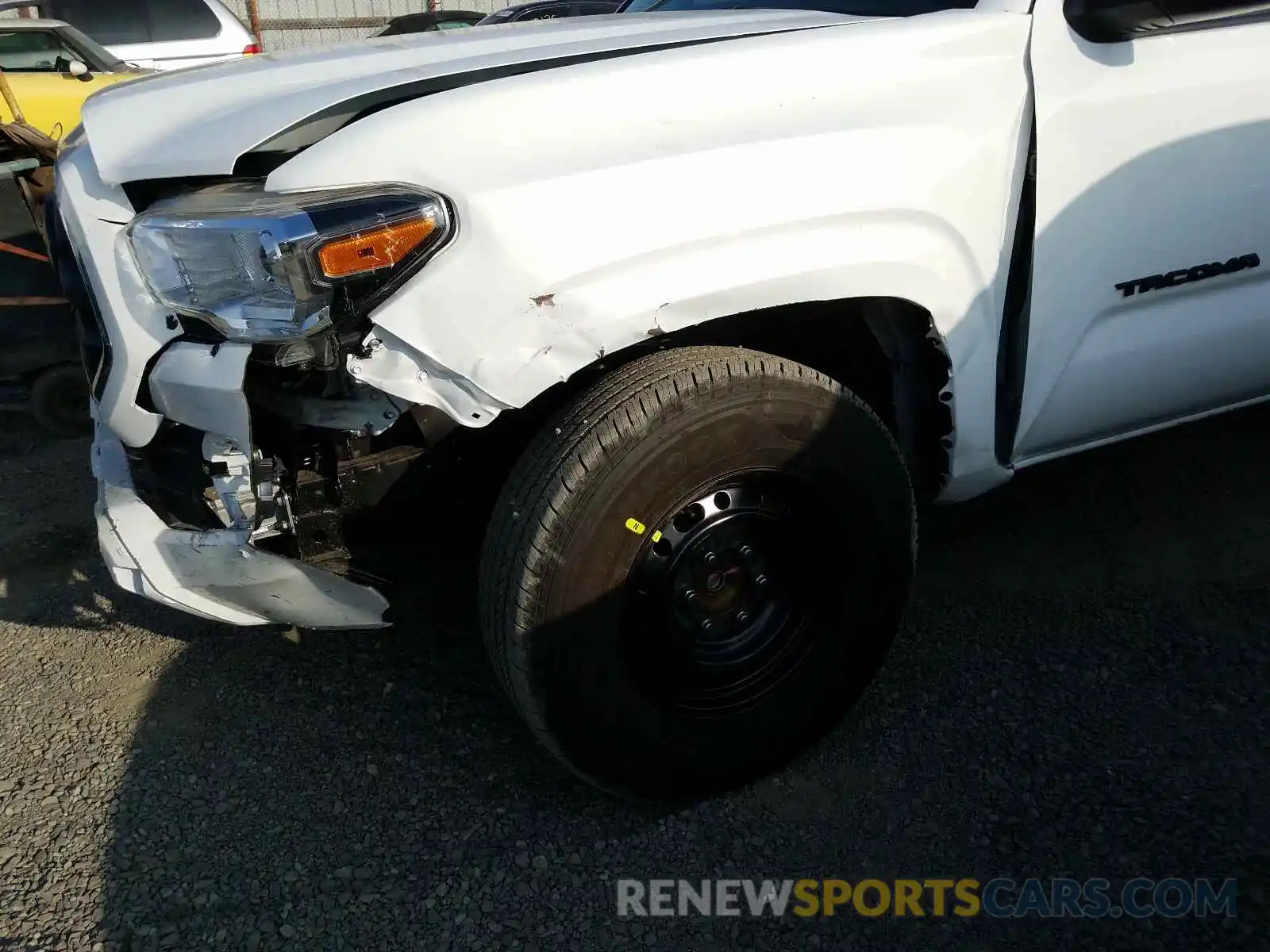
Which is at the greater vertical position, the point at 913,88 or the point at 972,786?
the point at 913,88

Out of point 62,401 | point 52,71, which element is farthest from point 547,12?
point 62,401

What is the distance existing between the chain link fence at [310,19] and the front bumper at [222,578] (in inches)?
550

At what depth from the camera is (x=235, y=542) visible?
1777mm

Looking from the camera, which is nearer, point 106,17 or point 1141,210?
point 1141,210

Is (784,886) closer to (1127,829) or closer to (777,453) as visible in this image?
(1127,829)

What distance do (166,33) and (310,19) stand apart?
7.03 metres

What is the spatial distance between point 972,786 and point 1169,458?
6.59ft

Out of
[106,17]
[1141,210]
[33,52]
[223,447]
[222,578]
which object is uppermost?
[106,17]

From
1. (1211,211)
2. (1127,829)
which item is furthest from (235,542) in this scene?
(1211,211)

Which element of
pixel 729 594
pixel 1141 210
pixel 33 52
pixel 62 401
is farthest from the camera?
pixel 33 52

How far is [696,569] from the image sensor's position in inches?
78.1

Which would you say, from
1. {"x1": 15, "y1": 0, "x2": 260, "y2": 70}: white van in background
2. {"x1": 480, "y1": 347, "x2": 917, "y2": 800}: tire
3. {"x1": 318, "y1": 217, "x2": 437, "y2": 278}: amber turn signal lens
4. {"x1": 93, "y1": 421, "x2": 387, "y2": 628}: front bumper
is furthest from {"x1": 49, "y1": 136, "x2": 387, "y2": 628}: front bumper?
{"x1": 15, "y1": 0, "x2": 260, "y2": 70}: white van in background

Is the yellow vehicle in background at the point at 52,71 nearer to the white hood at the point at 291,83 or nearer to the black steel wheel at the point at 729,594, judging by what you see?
the white hood at the point at 291,83

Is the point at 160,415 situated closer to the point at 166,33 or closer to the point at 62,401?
the point at 62,401
